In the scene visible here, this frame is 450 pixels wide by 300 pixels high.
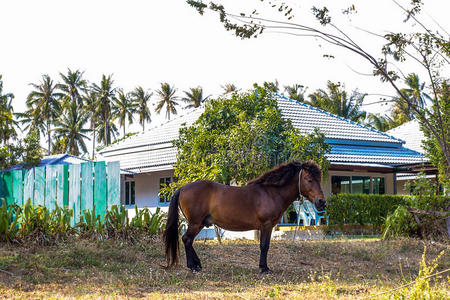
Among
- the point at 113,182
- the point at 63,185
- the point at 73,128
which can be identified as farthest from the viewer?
the point at 73,128

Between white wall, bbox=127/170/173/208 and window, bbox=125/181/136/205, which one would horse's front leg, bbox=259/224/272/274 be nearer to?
white wall, bbox=127/170/173/208

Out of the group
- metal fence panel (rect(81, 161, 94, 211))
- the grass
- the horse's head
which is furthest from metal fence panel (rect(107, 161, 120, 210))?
the horse's head

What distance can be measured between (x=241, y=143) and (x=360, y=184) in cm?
1124

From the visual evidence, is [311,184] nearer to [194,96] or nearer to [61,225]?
[61,225]

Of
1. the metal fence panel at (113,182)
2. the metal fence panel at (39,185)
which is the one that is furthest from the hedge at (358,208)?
the metal fence panel at (39,185)

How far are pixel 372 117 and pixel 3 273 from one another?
164ft

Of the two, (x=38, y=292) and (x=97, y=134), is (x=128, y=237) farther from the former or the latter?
(x=97, y=134)

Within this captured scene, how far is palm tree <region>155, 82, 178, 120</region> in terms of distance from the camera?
69.2m

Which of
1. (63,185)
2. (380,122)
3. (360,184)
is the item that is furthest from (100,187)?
(380,122)

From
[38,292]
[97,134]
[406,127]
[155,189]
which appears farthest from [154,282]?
[97,134]

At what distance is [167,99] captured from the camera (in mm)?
69562

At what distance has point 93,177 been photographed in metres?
13.1

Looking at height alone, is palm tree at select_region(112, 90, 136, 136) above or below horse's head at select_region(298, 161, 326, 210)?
above

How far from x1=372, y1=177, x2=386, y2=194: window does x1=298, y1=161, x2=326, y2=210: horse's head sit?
16.0m
